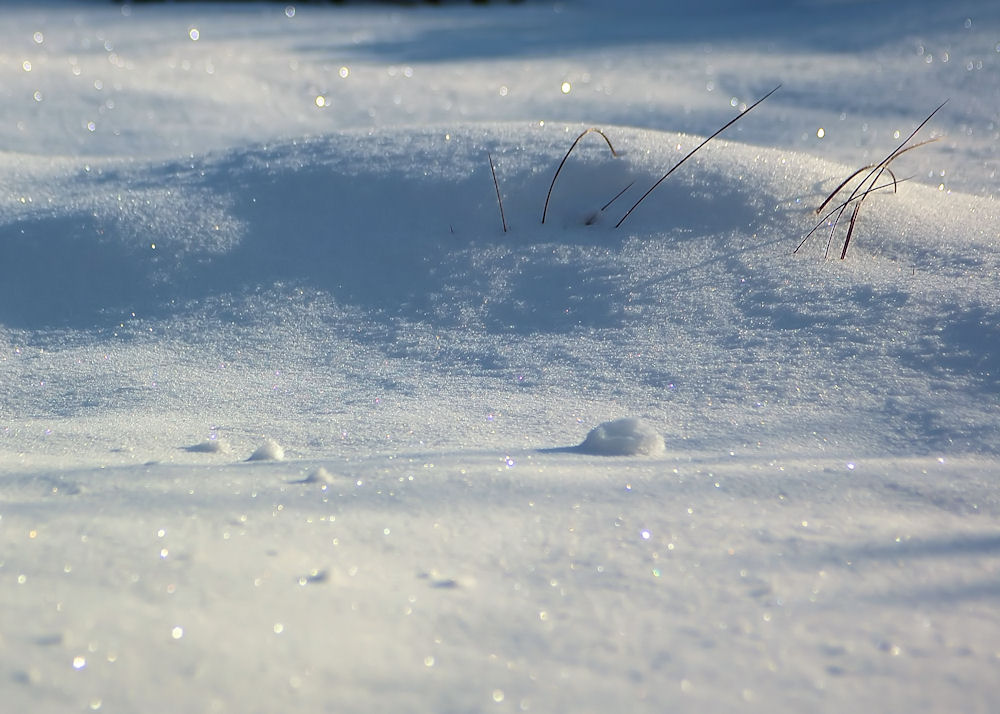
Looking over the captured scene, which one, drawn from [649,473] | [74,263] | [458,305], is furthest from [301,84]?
[649,473]

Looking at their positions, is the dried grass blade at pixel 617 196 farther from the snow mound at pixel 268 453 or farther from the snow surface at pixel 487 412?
the snow mound at pixel 268 453

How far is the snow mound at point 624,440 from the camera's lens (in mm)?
1288

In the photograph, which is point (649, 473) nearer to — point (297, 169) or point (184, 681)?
point (184, 681)

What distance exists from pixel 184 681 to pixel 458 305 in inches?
46.6

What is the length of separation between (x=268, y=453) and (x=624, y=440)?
1.80ft

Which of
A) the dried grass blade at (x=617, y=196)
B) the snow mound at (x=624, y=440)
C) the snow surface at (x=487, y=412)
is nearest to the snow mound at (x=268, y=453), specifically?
the snow surface at (x=487, y=412)

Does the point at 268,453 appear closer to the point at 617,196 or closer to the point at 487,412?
the point at 487,412

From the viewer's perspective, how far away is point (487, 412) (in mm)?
1468

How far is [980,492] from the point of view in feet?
3.85

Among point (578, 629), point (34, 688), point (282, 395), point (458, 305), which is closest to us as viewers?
point (34, 688)

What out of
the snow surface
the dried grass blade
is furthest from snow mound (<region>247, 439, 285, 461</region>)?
the dried grass blade

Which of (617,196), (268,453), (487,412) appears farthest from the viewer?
(617,196)

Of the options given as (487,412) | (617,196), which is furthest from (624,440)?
(617,196)

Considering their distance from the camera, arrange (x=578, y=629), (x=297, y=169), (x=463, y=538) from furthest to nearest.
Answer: (x=297, y=169) → (x=463, y=538) → (x=578, y=629)
